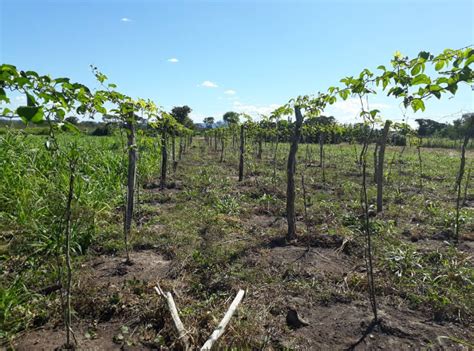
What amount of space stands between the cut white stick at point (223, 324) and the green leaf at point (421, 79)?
2.23 metres

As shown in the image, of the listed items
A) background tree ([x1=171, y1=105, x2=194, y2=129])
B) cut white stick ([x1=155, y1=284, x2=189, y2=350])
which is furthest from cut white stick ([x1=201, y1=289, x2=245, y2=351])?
background tree ([x1=171, y1=105, x2=194, y2=129])

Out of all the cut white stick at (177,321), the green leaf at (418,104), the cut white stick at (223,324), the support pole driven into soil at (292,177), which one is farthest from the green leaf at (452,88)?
the support pole driven into soil at (292,177)

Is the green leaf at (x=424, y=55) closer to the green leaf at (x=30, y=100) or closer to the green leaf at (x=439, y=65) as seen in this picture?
the green leaf at (x=439, y=65)

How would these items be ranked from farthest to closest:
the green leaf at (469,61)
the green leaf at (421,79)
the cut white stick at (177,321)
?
1. the cut white stick at (177,321)
2. the green leaf at (421,79)
3. the green leaf at (469,61)

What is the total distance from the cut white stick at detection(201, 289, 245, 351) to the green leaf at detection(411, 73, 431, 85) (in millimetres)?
2232

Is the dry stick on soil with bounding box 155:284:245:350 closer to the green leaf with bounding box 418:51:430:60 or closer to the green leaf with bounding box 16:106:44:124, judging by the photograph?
the green leaf with bounding box 16:106:44:124

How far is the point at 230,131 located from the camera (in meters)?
17.5

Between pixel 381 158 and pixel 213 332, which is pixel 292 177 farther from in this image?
pixel 213 332

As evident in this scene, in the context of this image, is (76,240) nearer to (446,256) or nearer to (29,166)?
(29,166)

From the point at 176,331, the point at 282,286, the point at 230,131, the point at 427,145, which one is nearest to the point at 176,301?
the point at 176,331

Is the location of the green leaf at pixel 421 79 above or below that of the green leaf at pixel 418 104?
above

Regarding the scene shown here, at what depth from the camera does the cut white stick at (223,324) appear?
2.43 metres

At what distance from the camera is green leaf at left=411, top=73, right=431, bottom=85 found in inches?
79.3

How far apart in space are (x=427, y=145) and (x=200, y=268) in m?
36.9
